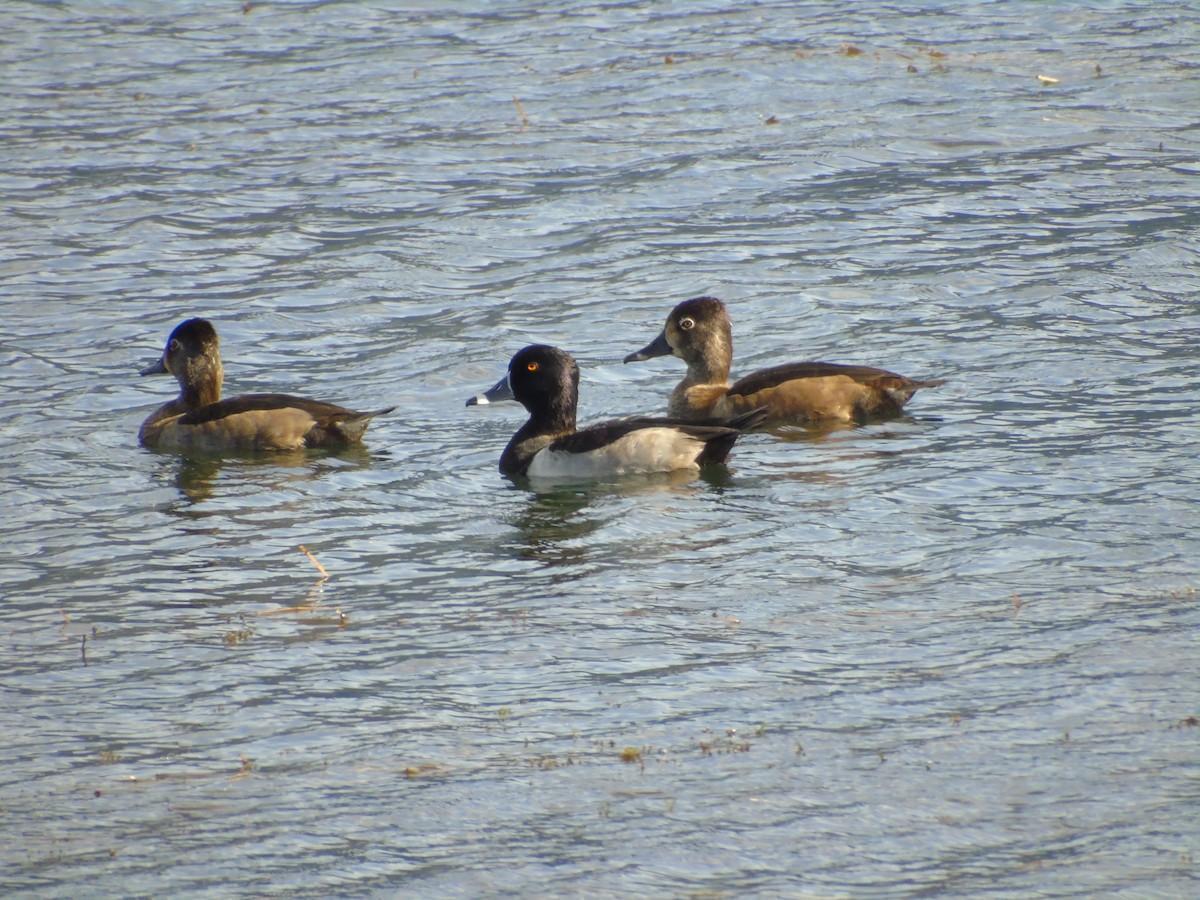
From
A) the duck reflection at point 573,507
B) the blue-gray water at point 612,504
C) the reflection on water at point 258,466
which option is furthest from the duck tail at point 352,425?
the duck reflection at point 573,507

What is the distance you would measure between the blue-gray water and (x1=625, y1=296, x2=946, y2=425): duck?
0.84ft

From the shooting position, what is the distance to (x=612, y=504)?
11.1 meters

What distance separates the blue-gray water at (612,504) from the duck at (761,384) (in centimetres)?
26

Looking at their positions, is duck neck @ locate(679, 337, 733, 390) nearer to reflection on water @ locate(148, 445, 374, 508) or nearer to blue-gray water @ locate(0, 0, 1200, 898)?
blue-gray water @ locate(0, 0, 1200, 898)

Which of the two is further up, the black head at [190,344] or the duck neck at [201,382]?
the black head at [190,344]

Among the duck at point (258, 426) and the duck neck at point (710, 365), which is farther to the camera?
the duck neck at point (710, 365)

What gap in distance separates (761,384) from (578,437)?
1.48 meters

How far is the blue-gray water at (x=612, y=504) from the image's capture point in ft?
21.6

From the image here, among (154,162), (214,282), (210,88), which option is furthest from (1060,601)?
(210,88)

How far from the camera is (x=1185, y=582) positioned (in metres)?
8.59

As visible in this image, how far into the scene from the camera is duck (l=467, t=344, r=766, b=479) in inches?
452

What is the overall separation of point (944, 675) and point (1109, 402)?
4903 mm

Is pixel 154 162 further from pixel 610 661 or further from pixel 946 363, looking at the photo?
pixel 610 661

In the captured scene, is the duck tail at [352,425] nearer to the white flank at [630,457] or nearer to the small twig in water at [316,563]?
the white flank at [630,457]
